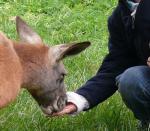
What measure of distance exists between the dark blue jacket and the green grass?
0.64 ft

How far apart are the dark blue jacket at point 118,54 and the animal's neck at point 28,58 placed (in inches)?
23.7

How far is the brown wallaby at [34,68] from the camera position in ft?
14.8

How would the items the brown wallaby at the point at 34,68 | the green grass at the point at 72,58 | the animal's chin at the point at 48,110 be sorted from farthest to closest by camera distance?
the green grass at the point at 72,58 < the animal's chin at the point at 48,110 < the brown wallaby at the point at 34,68

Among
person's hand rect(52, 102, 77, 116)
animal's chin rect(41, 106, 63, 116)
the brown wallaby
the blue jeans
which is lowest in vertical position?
person's hand rect(52, 102, 77, 116)

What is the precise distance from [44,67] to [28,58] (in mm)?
150

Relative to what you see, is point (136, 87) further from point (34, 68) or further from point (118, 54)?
point (34, 68)

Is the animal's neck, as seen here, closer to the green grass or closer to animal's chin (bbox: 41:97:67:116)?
animal's chin (bbox: 41:97:67:116)

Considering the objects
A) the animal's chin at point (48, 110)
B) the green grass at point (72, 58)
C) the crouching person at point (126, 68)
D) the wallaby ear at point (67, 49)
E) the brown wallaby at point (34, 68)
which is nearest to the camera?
the brown wallaby at point (34, 68)

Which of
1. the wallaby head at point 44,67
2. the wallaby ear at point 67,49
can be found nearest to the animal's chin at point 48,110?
the wallaby head at point 44,67

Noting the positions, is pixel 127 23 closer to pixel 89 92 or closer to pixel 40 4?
pixel 89 92

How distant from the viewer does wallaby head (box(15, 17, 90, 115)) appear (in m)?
4.78

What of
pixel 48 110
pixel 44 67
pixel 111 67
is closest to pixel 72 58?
pixel 111 67

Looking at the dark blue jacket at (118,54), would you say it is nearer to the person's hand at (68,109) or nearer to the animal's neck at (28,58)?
the person's hand at (68,109)

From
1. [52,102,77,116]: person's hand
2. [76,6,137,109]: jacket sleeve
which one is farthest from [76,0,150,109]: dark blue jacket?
[52,102,77,116]: person's hand
